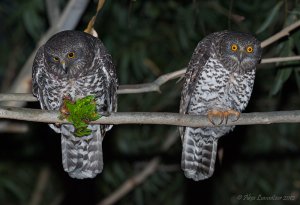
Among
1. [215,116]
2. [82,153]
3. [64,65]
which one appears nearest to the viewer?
[215,116]

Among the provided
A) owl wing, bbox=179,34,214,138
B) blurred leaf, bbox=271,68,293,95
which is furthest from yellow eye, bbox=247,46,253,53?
blurred leaf, bbox=271,68,293,95

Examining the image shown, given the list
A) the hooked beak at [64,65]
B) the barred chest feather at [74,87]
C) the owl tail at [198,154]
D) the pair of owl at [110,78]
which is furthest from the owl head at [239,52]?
the hooked beak at [64,65]

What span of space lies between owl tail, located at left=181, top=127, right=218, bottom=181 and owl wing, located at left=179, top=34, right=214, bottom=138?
0.33m

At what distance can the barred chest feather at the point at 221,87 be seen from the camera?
509cm

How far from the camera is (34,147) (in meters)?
8.59

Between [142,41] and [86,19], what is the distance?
1.16 m

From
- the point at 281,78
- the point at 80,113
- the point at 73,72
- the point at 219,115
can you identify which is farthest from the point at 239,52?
the point at 80,113

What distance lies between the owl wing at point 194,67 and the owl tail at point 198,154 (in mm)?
332

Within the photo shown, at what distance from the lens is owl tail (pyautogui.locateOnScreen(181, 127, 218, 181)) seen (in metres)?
5.31

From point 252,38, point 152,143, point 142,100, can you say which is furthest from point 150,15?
point 252,38

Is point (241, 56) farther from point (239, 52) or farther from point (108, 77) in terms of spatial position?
point (108, 77)

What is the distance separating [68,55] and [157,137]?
356cm

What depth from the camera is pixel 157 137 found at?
329 inches

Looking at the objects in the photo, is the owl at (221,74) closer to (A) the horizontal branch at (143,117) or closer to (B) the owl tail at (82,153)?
(B) the owl tail at (82,153)
